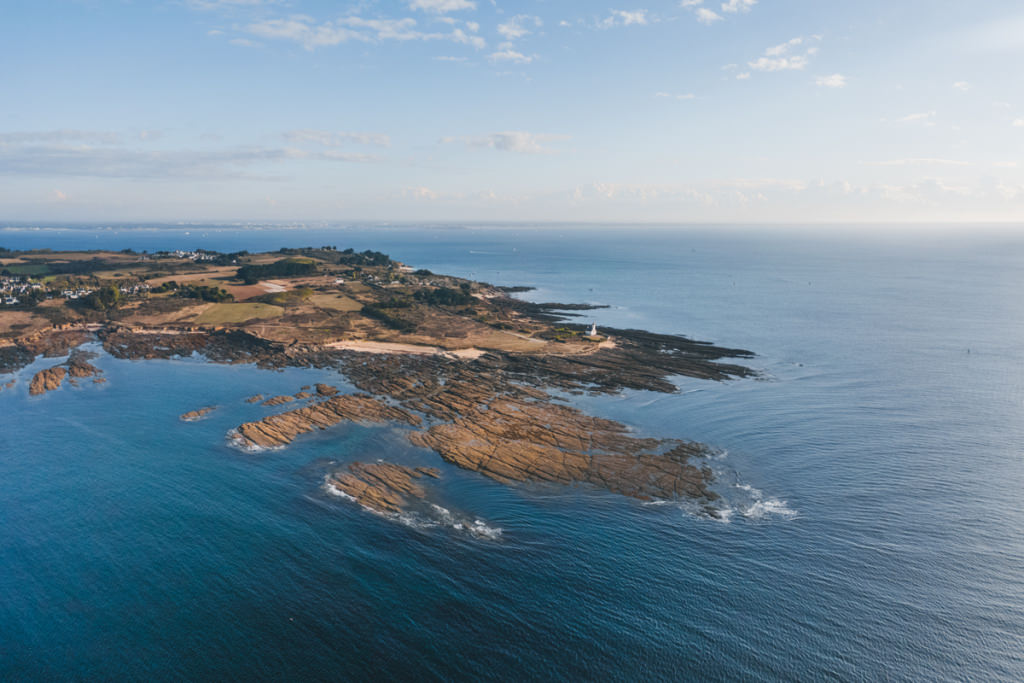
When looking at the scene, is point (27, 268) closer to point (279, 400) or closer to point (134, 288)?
point (134, 288)

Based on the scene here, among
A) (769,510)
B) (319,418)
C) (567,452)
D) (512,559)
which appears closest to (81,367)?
(319,418)

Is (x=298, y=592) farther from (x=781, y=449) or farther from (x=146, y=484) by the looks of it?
(x=781, y=449)

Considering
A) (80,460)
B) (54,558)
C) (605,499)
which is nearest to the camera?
(54,558)

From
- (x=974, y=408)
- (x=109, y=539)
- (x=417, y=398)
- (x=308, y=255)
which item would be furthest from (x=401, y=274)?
(x=974, y=408)

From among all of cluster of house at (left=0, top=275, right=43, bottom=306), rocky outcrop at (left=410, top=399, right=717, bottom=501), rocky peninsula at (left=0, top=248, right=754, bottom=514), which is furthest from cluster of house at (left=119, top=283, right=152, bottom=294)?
rocky outcrop at (left=410, top=399, right=717, bottom=501)

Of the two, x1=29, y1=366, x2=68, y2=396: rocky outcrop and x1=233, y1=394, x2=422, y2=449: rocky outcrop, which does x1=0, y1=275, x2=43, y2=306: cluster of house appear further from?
x1=233, y1=394, x2=422, y2=449: rocky outcrop

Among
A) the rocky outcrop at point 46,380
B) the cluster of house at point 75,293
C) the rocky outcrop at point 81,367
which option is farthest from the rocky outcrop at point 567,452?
the cluster of house at point 75,293
